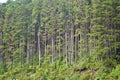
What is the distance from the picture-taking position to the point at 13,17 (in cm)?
4953

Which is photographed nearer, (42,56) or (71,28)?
(71,28)

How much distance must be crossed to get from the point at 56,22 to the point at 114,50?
11.4 meters

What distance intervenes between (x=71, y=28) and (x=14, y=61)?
36.9 ft

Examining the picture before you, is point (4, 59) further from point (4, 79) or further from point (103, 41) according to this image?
point (103, 41)

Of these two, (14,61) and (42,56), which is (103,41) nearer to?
(42,56)

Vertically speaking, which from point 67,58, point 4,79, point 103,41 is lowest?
point 4,79

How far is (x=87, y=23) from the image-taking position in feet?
132

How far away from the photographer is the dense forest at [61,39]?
3509 cm

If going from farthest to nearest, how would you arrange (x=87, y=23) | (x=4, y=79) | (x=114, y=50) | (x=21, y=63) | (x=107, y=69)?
1. (x=21, y=63)
2. (x=4, y=79)
3. (x=87, y=23)
4. (x=114, y=50)
5. (x=107, y=69)

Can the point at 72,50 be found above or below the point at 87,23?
below

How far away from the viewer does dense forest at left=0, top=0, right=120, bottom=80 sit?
1382 inches

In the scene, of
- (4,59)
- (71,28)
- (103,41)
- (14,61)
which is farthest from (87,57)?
(4,59)

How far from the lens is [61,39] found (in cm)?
4566

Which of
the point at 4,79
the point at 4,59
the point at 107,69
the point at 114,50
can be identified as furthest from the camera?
the point at 4,59
